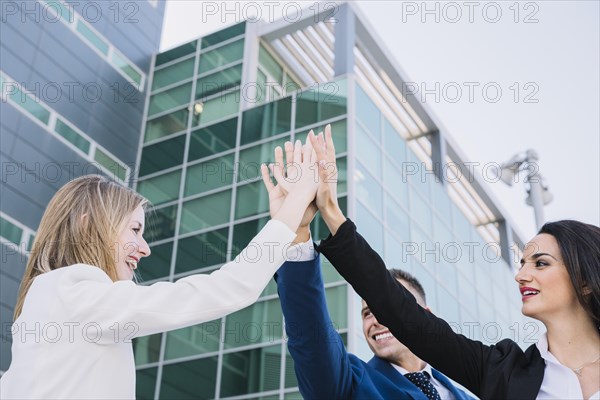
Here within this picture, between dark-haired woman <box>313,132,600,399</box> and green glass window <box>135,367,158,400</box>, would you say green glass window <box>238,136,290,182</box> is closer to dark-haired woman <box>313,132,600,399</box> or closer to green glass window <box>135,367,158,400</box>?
green glass window <box>135,367,158,400</box>

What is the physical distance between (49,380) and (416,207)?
1294cm

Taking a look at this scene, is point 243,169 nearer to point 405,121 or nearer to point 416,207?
point 416,207

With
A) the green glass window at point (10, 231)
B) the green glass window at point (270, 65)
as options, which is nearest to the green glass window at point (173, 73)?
the green glass window at point (270, 65)

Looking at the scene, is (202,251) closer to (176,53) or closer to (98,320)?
(176,53)

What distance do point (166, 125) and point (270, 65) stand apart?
2.61m

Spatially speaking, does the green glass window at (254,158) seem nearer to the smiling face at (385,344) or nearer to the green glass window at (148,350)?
the green glass window at (148,350)

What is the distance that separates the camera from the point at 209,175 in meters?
14.7

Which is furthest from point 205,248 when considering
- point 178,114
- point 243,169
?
point 178,114

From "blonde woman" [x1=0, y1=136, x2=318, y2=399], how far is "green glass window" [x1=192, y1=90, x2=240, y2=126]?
42.0 ft

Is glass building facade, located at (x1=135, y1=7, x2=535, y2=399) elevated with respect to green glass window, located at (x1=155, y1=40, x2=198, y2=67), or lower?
lower

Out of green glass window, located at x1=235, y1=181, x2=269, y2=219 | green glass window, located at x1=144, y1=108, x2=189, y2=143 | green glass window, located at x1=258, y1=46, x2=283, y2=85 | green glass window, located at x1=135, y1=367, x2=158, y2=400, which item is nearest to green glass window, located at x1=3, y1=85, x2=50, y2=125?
green glass window, located at x1=144, y1=108, x2=189, y2=143

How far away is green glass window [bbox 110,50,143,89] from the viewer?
16.9 metres

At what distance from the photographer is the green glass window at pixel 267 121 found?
14289mm

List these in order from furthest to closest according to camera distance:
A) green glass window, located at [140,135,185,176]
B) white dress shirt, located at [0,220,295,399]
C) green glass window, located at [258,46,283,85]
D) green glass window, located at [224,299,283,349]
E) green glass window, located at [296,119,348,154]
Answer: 1. green glass window, located at [258,46,283,85]
2. green glass window, located at [140,135,185,176]
3. green glass window, located at [296,119,348,154]
4. green glass window, located at [224,299,283,349]
5. white dress shirt, located at [0,220,295,399]
